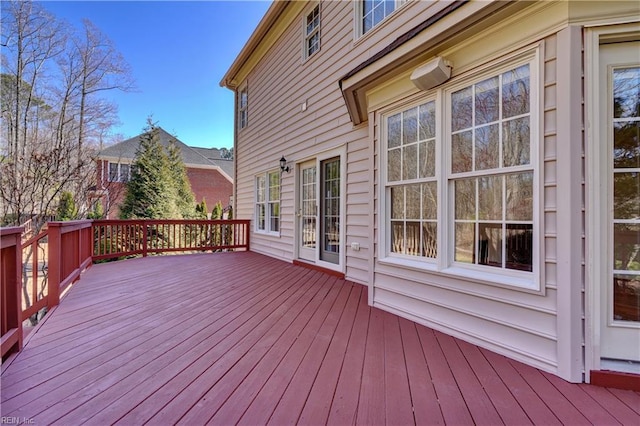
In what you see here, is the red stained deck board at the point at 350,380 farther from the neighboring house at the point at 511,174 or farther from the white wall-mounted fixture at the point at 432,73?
the white wall-mounted fixture at the point at 432,73

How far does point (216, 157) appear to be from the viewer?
22250 mm

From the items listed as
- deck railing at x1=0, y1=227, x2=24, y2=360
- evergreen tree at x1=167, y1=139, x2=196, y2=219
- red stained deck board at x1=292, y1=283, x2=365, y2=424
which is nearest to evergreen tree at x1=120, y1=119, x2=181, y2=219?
evergreen tree at x1=167, y1=139, x2=196, y2=219

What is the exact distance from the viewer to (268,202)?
6.88m

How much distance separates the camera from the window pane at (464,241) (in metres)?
2.38

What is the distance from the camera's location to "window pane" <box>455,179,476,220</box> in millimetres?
2370

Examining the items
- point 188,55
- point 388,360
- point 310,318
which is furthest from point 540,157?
point 188,55

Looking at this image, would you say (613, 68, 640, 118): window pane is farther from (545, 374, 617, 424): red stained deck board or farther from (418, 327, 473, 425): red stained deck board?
(418, 327, 473, 425): red stained deck board

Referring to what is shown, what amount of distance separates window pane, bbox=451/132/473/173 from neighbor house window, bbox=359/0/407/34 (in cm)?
232

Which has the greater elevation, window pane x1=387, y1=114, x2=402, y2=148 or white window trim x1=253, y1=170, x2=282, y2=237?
window pane x1=387, y1=114, x2=402, y2=148

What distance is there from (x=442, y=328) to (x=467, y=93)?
205 cm

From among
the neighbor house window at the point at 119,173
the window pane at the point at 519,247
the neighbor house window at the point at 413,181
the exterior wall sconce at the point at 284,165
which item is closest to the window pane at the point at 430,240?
the neighbor house window at the point at 413,181

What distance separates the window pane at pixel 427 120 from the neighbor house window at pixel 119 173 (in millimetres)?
12454

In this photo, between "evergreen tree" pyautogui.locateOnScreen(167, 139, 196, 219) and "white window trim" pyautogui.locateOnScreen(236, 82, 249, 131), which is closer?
"white window trim" pyautogui.locateOnScreen(236, 82, 249, 131)

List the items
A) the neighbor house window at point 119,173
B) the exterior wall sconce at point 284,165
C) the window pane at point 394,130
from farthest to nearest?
the neighbor house window at point 119,173
the exterior wall sconce at point 284,165
the window pane at point 394,130
